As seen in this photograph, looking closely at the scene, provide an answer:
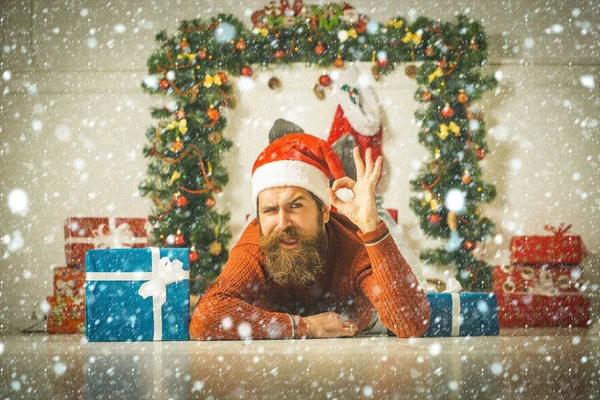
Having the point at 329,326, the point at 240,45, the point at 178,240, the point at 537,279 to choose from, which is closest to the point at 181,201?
the point at 178,240

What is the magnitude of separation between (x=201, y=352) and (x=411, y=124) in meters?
2.54

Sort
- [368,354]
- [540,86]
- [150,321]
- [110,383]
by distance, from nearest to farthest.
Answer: [110,383] < [368,354] < [150,321] < [540,86]

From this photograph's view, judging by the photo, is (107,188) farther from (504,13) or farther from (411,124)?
(504,13)

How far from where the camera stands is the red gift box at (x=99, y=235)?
154 inches

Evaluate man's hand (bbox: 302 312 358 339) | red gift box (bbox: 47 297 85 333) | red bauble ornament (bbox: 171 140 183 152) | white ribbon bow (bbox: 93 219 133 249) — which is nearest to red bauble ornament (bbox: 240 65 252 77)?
red bauble ornament (bbox: 171 140 183 152)

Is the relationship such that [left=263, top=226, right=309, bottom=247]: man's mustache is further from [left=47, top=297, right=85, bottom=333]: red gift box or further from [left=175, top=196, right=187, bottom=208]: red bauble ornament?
[left=47, top=297, right=85, bottom=333]: red gift box

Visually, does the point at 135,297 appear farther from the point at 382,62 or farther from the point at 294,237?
the point at 382,62

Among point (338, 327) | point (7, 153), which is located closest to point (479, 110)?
point (338, 327)

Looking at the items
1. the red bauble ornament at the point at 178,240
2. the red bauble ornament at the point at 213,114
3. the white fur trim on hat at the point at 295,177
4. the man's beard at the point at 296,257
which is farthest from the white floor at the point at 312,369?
the red bauble ornament at the point at 213,114

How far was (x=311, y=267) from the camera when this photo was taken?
308 centimetres

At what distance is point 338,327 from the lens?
2.99 meters

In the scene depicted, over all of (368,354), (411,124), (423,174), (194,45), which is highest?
(194,45)

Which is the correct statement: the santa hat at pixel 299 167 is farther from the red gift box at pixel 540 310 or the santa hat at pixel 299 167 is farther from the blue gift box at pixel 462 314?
the red gift box at pixel 540 310

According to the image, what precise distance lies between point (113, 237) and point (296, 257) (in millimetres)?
1480
